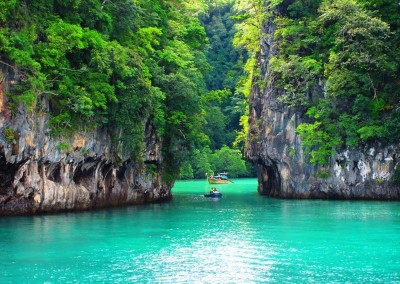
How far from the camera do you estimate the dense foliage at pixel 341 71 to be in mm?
39875

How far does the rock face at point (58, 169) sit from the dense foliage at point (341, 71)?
1041 cm

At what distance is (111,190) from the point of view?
123 ft

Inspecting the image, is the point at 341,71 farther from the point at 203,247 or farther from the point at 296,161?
the point at 203,247

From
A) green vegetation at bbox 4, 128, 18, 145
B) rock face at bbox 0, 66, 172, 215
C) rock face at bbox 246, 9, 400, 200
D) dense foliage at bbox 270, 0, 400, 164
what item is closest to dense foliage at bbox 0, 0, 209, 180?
rock face at bbox 0, 66, 172, 215

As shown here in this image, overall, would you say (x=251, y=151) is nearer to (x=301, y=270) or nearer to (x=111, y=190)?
(x=111, y=190)

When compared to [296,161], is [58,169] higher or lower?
lower

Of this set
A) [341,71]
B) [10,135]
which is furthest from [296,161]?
[10,135]

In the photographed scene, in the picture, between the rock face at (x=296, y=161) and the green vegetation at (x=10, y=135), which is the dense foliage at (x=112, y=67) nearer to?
the green vegetation at (x=10, y=135)

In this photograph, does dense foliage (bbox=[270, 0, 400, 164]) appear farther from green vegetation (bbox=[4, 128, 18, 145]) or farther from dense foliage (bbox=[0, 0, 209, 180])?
green vegetation (bbox=[4, 128, 18, 145])

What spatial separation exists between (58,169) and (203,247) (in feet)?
39.3

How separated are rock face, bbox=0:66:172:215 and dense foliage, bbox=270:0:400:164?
1041 cm

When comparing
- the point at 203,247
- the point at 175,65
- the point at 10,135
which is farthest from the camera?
the point at 175,65

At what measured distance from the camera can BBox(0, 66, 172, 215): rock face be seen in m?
28.4

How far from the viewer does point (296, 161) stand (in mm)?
44438
